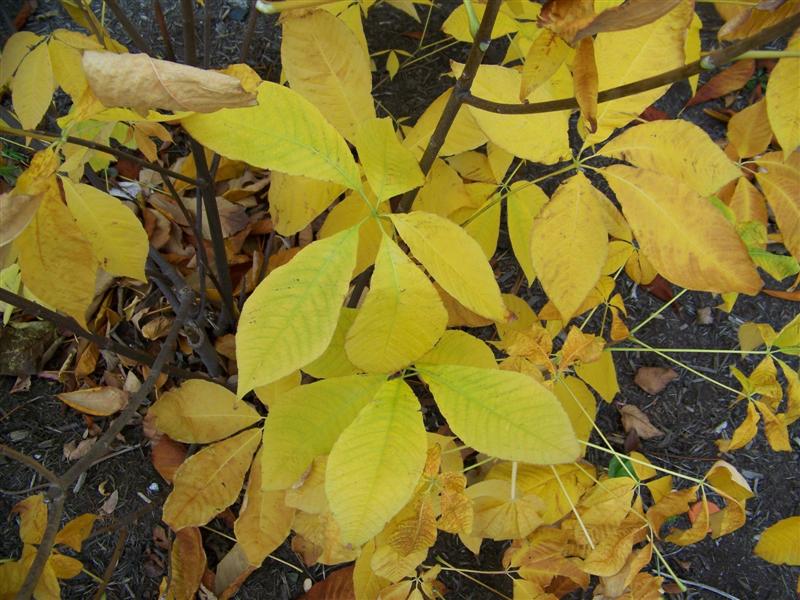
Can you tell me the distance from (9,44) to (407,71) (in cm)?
95

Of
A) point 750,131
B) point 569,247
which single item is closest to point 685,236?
point 569,247

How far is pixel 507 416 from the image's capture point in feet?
2.07

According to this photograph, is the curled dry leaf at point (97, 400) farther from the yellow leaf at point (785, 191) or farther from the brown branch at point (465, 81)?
the yellow leaf at point (785, 191)

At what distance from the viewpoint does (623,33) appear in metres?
0.71

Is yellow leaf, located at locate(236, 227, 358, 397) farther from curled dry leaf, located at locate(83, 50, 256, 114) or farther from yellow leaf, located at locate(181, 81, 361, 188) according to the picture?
curled dry leaf, located at locate(83, 50, 256, 114)

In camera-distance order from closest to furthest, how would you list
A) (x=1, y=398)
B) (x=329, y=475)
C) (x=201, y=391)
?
1. (x=329, y=475)
2. (x=201, y=391)
3. (x=1, y=398)

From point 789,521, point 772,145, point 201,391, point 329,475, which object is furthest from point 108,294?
point 772,145

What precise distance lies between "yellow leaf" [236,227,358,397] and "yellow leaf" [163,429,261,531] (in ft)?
1.39

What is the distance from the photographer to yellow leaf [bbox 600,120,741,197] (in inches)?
25.1

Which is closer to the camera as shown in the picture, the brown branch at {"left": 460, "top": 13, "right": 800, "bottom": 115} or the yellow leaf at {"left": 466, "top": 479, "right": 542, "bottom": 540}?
the brown branch at {"left": 460, "top": 13, "right": 800, "bottom": 115}

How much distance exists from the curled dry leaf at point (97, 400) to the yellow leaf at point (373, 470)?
31.1 inches

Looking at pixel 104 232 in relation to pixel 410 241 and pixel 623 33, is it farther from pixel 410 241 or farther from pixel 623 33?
pixel 623 33

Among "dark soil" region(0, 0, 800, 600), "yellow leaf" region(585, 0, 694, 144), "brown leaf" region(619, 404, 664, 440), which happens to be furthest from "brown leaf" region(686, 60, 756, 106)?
"yellow leaf" region(585, 0, 694, 144)

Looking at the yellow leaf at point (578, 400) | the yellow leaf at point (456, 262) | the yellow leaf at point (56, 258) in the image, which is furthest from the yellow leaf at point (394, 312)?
the yellow leaf at point (578, 400)
